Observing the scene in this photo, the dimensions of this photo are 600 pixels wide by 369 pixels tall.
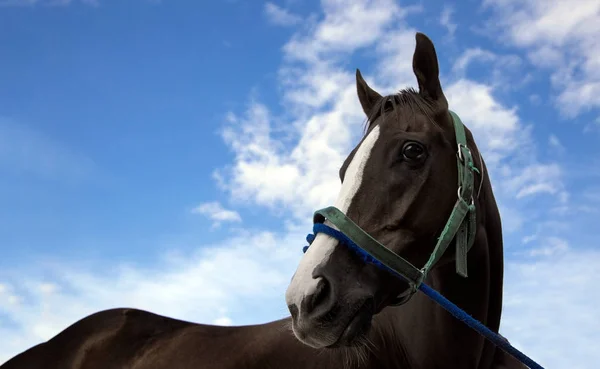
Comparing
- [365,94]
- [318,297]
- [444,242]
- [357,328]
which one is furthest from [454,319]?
[365,94]

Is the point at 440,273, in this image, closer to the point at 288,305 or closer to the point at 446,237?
the point at 446,237

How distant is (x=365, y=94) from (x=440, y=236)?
1.60 meters

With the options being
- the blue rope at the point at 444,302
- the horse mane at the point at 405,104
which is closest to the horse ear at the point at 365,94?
the horse mane at the point at 405,104

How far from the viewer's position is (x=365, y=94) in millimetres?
4477

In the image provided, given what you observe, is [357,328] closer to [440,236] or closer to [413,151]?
[440,236]

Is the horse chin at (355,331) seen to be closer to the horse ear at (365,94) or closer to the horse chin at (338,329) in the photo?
the horse chin at (338,329)

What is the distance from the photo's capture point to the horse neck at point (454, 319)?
3.51 meters

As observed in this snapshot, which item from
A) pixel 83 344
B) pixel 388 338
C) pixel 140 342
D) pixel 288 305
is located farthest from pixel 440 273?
pixel 83 344

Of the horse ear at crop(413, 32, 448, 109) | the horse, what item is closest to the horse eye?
the horse

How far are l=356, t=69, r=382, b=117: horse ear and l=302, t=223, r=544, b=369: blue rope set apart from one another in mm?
1521

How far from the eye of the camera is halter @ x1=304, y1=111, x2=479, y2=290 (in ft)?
9.80

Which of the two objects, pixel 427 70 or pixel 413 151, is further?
pixel 427 70

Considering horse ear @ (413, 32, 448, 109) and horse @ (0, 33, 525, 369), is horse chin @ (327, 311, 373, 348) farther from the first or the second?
horse ear @ (413, 32, 448, 109)

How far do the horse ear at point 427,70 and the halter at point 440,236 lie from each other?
0.74 feet
